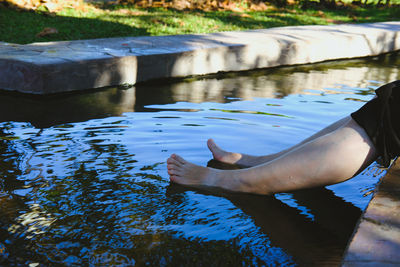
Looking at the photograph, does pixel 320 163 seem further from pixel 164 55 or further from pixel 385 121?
pixel 164 55

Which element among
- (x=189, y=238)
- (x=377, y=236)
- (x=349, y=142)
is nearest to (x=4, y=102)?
(x=189, y=238)

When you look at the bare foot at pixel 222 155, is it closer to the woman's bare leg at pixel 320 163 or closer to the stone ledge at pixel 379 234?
the woman's bare leg at pixel 320 163

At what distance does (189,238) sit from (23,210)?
802mm

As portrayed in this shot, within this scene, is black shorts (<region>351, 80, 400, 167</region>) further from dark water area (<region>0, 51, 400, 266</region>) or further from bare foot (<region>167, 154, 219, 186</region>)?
bare foot (<region>167, 154, 219, 186</region>)

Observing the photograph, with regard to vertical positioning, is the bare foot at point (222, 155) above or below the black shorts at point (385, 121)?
below

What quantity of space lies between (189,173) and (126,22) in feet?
19.4

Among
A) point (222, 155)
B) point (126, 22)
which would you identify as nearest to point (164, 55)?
point (222, 155)

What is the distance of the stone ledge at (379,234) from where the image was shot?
171 cm

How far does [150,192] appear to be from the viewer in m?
2.76

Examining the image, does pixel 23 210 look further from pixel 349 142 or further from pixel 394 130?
pixel 394 130

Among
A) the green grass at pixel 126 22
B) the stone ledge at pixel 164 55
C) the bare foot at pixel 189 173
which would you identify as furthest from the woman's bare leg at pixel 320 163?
the green grass at pixel 126 22

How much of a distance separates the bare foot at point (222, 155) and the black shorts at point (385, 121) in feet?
3.42

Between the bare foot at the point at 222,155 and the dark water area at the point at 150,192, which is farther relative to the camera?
the bare foot at the point at 222,155

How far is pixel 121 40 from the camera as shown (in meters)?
6.21
